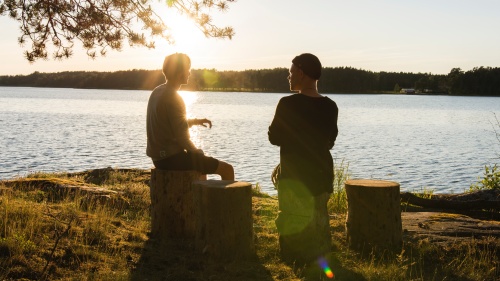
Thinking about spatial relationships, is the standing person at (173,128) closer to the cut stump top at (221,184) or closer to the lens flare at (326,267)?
the cut stump top at (221,184)

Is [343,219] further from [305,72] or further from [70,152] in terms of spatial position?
[70,152]

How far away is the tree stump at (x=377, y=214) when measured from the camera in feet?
19.5

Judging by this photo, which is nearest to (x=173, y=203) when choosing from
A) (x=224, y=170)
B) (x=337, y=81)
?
(x=224, y=170)

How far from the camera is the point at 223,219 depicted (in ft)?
17.7

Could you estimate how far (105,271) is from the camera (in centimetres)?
494

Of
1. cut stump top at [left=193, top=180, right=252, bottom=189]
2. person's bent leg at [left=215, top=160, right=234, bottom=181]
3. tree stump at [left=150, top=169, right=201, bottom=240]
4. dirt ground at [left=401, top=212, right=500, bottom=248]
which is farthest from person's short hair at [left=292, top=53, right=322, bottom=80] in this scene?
dirt ground at [left=401, top=212, right=500, bottom=248]

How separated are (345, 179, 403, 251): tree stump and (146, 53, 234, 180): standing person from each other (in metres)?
1.74

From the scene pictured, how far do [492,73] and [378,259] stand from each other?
138739 millimetres

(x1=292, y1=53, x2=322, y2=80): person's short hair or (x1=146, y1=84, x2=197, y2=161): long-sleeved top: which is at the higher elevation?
(x1=292, y1=53, x2=322, y2=80): person's short hair

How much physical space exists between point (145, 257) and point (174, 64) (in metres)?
2.20

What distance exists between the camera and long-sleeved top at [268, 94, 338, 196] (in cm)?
546

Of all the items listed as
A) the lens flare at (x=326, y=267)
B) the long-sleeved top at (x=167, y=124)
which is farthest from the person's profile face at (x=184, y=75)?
the lens flare at (x=326, y=267)

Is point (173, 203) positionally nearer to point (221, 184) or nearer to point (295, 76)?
point (221, 184)

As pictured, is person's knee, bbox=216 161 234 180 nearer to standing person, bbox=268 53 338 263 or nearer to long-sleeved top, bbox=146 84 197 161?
long-sleeved top, bbox=146 84 197 161
